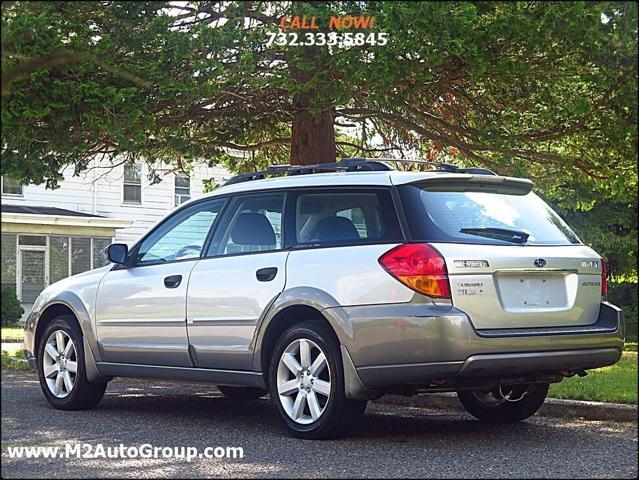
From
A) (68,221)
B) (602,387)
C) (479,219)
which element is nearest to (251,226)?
(479,219)

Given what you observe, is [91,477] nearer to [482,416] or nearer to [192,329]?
[192,329]

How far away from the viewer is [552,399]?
9586 mm

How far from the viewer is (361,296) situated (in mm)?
7312

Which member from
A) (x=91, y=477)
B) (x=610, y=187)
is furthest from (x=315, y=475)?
(x=610, y=187)

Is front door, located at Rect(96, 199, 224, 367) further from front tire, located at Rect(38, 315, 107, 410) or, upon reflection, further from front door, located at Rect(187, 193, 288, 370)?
front tire, located at Rect(38, 315, 107, 410)

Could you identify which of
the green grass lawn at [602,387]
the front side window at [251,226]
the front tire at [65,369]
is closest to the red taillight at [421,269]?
the front side window at [251,226]

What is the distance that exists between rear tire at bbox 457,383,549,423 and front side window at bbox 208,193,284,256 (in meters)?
1.97

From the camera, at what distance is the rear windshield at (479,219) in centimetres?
735

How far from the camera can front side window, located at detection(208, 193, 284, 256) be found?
8344mm

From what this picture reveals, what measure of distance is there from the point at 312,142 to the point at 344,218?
255 inches

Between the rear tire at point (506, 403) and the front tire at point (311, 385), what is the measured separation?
152 cm

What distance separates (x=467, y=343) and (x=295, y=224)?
1.80 metres

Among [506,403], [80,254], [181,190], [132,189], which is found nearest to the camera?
[506,403]

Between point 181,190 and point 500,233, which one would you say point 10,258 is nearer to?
point 181,190
